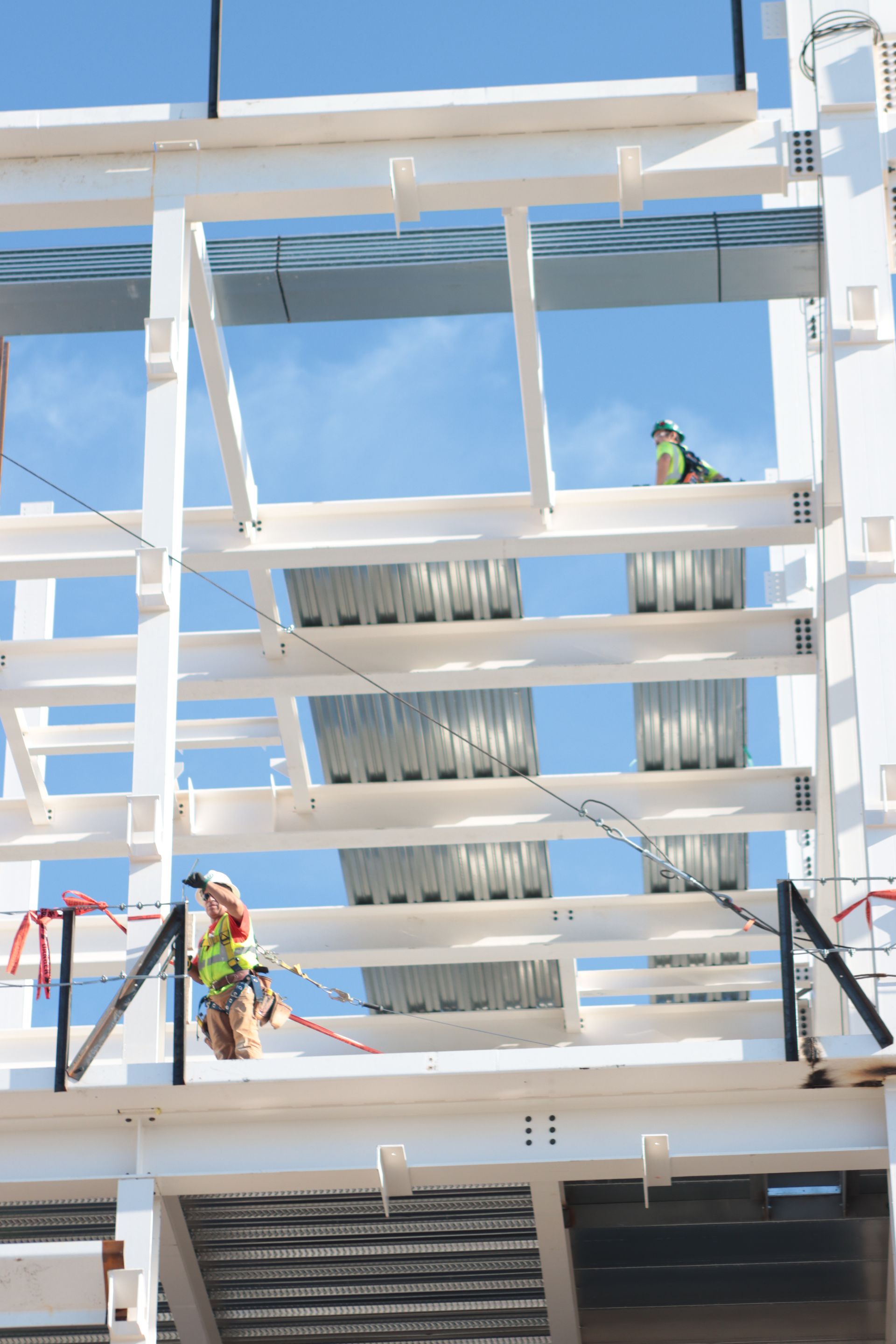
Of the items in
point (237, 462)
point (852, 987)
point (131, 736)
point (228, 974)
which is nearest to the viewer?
point (852, 987)

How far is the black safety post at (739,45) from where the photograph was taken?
1307cm

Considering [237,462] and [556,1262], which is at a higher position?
[237,462]

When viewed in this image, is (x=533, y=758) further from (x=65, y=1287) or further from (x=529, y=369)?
(x=65, y=1287)

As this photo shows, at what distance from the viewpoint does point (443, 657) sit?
16.4m

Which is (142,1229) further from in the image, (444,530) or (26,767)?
(26,767)

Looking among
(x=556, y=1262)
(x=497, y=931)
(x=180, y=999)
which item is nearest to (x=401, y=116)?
(x=180, y=999)

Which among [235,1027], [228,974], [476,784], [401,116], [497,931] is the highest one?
[401,116]

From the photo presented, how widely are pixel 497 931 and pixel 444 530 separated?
15.8 ft

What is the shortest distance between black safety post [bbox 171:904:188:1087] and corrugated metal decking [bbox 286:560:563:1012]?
6054mm

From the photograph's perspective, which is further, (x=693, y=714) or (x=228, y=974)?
(x=693, y=714)

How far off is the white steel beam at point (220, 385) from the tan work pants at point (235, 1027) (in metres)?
4.85

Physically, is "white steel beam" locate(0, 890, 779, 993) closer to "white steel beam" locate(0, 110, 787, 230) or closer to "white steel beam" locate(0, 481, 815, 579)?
"white steel beam" locate(0, 481, 815, 579)

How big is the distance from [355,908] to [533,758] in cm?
249

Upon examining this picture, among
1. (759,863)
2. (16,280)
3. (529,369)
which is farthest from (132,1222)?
(759,863)
